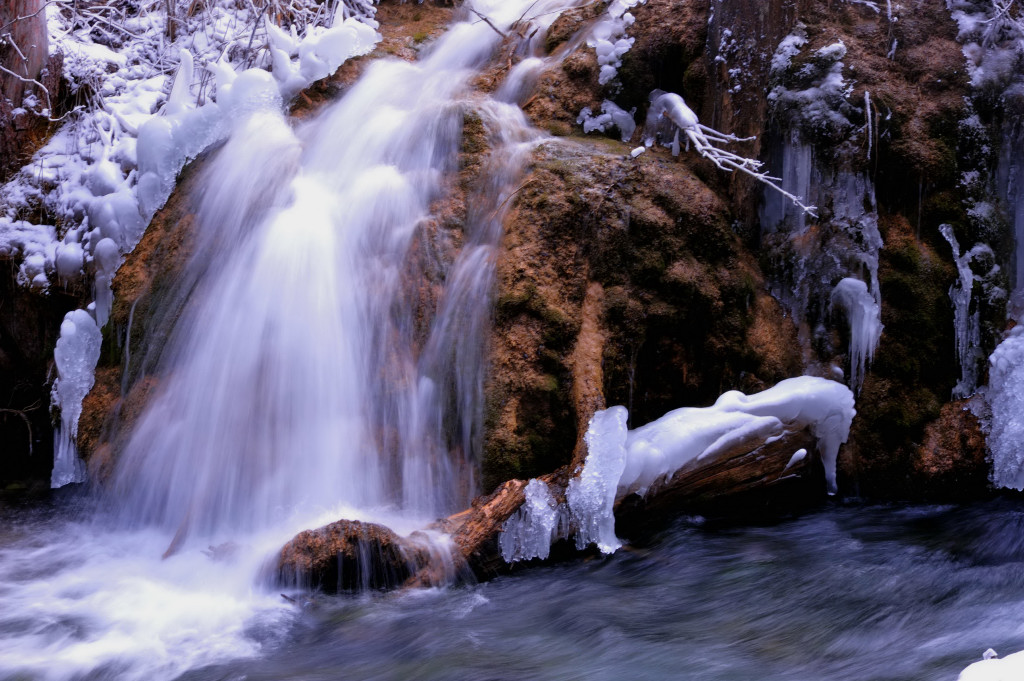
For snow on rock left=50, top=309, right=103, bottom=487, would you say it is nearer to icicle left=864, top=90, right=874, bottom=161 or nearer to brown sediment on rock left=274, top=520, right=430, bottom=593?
brown sediment on rock left=274, top=520, right=430, bottom=593

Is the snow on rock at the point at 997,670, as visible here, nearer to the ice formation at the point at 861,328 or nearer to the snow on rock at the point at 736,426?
the snow on rock at the point at 736,426

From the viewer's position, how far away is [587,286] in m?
3.67

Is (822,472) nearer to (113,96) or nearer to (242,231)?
(242,231)

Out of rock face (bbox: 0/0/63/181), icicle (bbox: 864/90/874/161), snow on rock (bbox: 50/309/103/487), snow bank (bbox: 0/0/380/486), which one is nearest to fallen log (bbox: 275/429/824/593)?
icicle (bbox: 864/90/874/161)

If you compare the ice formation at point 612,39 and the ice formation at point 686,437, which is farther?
the ice formation at point 612,39

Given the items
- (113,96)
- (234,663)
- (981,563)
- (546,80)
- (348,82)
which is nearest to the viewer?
(234,663)

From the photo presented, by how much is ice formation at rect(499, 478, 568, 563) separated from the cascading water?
0.97ft

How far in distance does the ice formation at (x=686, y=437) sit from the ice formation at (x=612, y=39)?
1914 mm

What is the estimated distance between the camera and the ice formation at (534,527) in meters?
Result: 3.20

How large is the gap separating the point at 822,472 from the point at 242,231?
2954 mm

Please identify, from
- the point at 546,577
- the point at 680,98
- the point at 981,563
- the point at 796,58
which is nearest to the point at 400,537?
the point at 546,577

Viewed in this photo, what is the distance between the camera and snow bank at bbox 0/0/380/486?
4.55m

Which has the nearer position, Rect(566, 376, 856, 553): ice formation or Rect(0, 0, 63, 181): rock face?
Rect(566, 376, 856, 553): ice formation

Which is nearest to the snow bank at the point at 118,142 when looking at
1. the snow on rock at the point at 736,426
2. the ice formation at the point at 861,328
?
the snow on rock at the point at 736,426
